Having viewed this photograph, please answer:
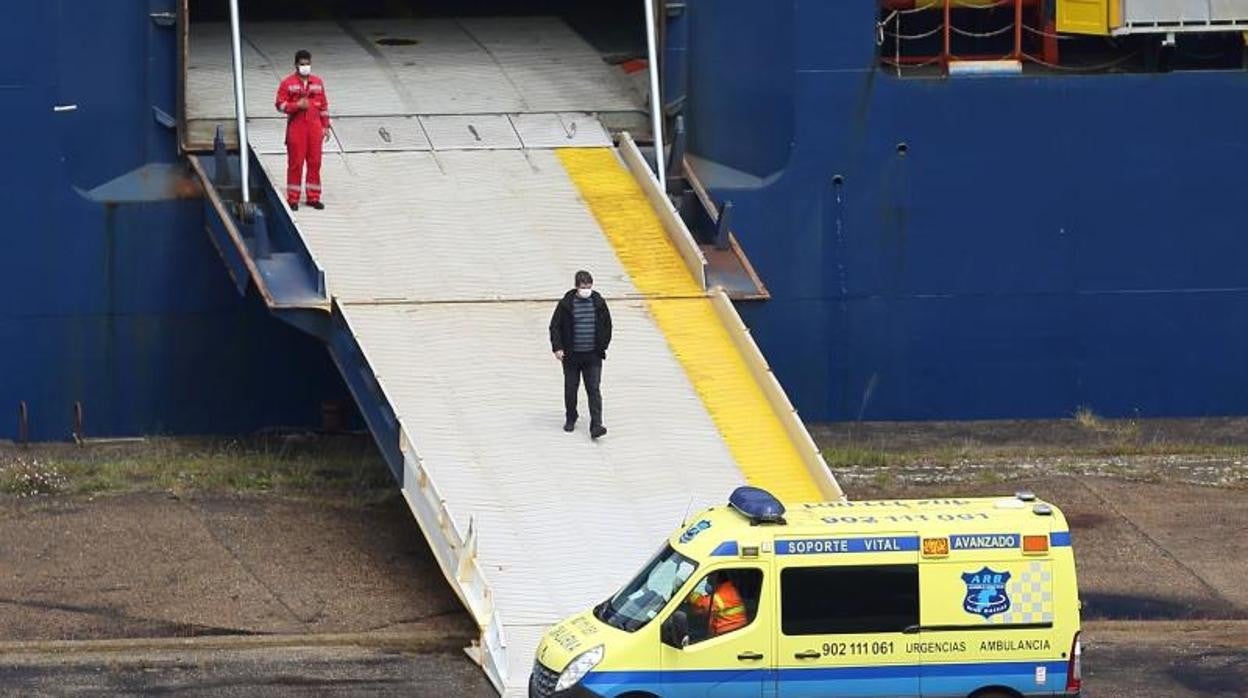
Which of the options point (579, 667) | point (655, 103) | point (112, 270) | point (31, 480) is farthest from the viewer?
point (655, 103)

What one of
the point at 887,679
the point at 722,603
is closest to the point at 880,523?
the point at 887,679

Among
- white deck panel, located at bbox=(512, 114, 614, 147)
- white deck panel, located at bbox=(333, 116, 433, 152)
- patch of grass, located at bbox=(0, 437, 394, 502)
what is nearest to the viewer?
patch of grass, located at bbox=(0, 437, 394, 502)

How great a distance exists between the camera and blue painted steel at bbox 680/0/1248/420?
26.1 m

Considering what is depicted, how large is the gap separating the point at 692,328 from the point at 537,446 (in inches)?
94.6

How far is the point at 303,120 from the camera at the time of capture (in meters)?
24.0

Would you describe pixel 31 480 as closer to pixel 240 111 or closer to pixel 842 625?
pixel 240 111

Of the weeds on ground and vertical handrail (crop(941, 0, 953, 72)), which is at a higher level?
vertical handrail (crop(941, 0, 953, 72))

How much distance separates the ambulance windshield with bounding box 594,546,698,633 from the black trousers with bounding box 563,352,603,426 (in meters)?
4.19

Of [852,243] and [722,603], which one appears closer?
[722,603]

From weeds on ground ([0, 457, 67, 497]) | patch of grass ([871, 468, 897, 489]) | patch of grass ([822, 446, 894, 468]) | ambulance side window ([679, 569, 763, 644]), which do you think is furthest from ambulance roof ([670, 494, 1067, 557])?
weeds on ground ([0, 457, 67, 497])

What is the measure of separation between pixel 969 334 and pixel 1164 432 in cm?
218

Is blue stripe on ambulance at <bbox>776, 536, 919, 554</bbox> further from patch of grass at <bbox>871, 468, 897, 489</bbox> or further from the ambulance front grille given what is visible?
patch of grass at <bbox>871, 468, 897, 489</bbox>

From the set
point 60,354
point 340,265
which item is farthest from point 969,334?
point 60,354

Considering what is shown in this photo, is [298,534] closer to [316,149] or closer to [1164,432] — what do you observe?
[316,149]
